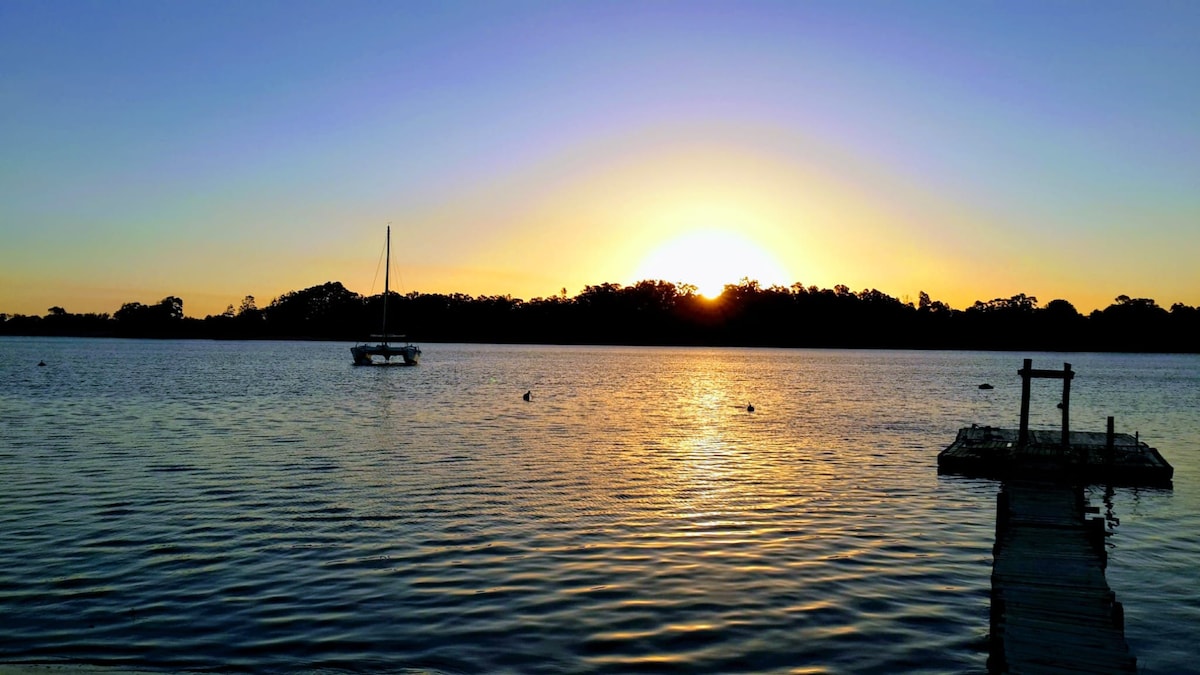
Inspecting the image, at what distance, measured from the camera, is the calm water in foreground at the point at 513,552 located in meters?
12.3

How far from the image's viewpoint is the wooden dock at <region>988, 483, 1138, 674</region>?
1080 cm

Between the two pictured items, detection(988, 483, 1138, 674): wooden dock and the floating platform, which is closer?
detection(988, 483, 1138, 674): wooden dock

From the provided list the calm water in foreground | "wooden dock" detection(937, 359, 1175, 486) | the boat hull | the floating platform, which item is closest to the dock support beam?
"wooden dock" detection(937, 359, 1175, 486)

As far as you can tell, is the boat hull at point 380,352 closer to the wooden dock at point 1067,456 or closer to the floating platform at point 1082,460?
the floating platform at point 1082,460

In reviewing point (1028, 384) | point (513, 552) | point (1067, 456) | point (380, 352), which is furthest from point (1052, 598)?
point (380, 352)

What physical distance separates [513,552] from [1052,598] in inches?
370

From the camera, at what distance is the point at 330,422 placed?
148ft

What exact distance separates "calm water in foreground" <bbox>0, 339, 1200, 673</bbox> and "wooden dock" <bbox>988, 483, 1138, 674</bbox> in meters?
0.87

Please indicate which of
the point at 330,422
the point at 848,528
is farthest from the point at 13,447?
the point at 848,528

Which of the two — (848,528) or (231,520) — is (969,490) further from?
(231,520)

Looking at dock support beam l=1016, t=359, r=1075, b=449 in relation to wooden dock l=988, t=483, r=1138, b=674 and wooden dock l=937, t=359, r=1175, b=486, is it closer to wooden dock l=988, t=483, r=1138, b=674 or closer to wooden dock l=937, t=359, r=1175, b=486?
wooden dock l=937, t=359, r=1175, b=486

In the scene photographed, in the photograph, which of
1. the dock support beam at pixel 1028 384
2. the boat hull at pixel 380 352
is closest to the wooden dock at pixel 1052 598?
the dock support beam at pixel 1028 384

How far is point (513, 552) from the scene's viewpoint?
57.6ft

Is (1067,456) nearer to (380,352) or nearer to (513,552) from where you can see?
(513,552)
